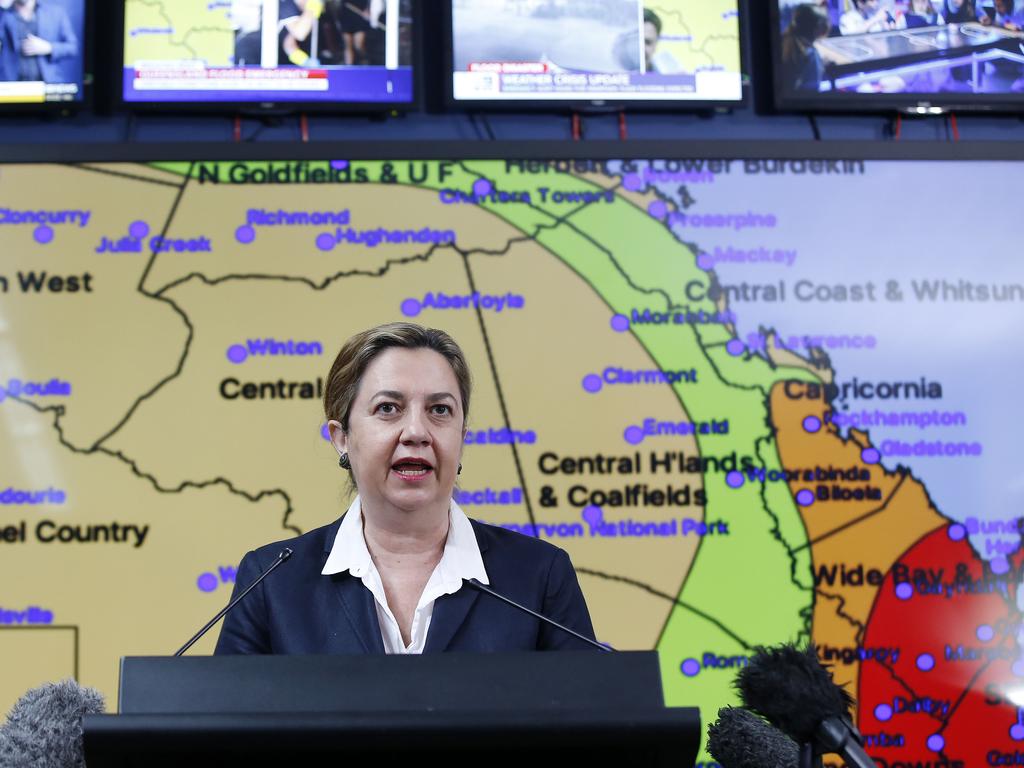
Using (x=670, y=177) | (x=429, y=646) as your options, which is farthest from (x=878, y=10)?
(x=429, y=646)

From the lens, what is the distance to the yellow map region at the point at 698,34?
8.87 feet

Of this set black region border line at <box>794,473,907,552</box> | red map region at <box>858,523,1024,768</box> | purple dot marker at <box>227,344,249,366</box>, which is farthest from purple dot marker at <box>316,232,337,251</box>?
red map region at <box>858,523,1024,768</box>

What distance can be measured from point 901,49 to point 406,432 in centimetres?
196

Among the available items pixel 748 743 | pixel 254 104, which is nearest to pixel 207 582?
pixel 254 104

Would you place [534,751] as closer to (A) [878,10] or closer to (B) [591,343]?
(B) [591,343]

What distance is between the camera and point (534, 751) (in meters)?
0.91

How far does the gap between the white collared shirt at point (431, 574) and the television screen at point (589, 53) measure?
1440mm

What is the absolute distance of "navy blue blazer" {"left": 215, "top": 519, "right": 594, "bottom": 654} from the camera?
151 cm

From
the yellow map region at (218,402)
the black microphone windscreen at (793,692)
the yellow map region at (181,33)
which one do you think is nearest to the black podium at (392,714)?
the black microphone windscreen at (793,692)

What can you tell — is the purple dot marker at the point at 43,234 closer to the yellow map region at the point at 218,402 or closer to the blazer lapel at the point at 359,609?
the yellow map region at the point at 218,402

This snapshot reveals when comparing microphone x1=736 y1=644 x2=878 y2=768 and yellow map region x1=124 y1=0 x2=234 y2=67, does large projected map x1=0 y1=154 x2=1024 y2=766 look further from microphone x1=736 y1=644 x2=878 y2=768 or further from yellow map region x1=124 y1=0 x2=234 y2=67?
microphone x1=736 y1=644 x2=878 y2=768

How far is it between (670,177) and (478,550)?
1403mm

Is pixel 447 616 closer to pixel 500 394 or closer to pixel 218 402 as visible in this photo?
pixel 500 394

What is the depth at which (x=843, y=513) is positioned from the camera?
2.55m
